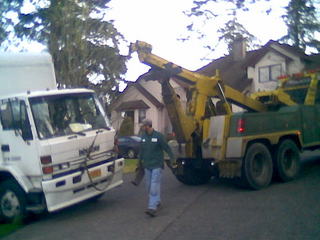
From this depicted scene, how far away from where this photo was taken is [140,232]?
22.8 feet

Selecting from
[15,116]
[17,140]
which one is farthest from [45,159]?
[15,116]

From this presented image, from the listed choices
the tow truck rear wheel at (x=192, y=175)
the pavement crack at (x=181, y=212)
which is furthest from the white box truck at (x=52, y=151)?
the tow truck rear wheel at (x=192, y=175)

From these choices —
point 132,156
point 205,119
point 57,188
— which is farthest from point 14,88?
point 132,156

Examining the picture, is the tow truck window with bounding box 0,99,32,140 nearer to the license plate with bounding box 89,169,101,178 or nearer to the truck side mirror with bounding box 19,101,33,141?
the truck side mirror with bounding box 19,101,33,141

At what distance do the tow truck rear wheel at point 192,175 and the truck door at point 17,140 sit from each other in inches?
162

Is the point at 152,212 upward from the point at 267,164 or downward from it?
downward

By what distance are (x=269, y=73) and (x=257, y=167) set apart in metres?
24.2

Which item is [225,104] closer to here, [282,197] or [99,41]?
[282,197]

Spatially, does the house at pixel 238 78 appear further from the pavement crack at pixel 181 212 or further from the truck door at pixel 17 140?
the truck door at pixel 17 140

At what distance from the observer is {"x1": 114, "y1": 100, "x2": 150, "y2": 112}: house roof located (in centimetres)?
3483

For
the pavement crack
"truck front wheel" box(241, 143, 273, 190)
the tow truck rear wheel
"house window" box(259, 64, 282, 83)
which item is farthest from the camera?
"house window" box(259, 64, 282, 83)

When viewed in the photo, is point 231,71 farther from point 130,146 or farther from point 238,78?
point 130,146

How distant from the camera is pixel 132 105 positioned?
3534cm

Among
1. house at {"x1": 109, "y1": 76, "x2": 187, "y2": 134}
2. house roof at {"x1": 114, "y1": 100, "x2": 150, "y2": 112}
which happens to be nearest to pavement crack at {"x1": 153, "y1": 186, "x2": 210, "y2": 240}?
house at {"x1": 109, "y1": 76, "x2": 187, "y2": 134}
